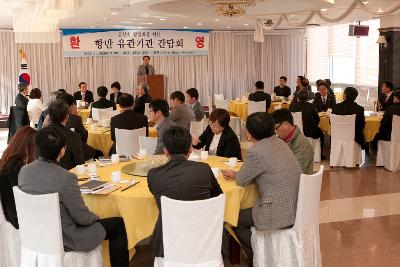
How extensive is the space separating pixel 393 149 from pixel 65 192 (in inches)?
233

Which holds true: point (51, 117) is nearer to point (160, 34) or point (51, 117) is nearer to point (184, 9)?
point (184, 9)

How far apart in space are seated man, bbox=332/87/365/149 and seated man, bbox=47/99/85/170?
4.40 metres

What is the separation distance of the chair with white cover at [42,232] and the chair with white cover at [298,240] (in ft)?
4.37

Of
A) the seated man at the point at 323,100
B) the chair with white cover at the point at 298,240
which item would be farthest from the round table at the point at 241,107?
the chair with white cover at the point at 298,240

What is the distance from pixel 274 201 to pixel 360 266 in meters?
1.21

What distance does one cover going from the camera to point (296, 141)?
4.75 meters

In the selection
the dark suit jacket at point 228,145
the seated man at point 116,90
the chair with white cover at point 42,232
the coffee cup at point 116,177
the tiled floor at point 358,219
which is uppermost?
the seated man at point 116,90

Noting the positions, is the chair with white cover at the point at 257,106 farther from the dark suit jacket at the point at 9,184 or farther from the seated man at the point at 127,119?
the dark suit jacket at the point at 9,184

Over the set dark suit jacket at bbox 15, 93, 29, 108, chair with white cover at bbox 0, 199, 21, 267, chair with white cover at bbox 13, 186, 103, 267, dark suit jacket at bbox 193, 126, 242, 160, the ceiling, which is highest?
the ceiling

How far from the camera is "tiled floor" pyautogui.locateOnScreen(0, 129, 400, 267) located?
4.54 meters

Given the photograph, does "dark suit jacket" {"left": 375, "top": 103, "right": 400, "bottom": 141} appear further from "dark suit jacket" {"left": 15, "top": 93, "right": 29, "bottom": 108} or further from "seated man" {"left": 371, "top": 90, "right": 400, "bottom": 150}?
"dark suit jacket" {"left": 15, "top": 93, "right": 29, "bottom": 108}

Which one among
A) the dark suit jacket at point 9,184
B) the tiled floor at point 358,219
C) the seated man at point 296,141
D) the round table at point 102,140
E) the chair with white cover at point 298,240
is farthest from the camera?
the round table at point 102,140

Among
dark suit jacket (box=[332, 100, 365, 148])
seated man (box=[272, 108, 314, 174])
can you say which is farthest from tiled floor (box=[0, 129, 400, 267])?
seated man (box=[272, 108, 314, 174])

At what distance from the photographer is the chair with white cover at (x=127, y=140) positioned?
21.0ft
